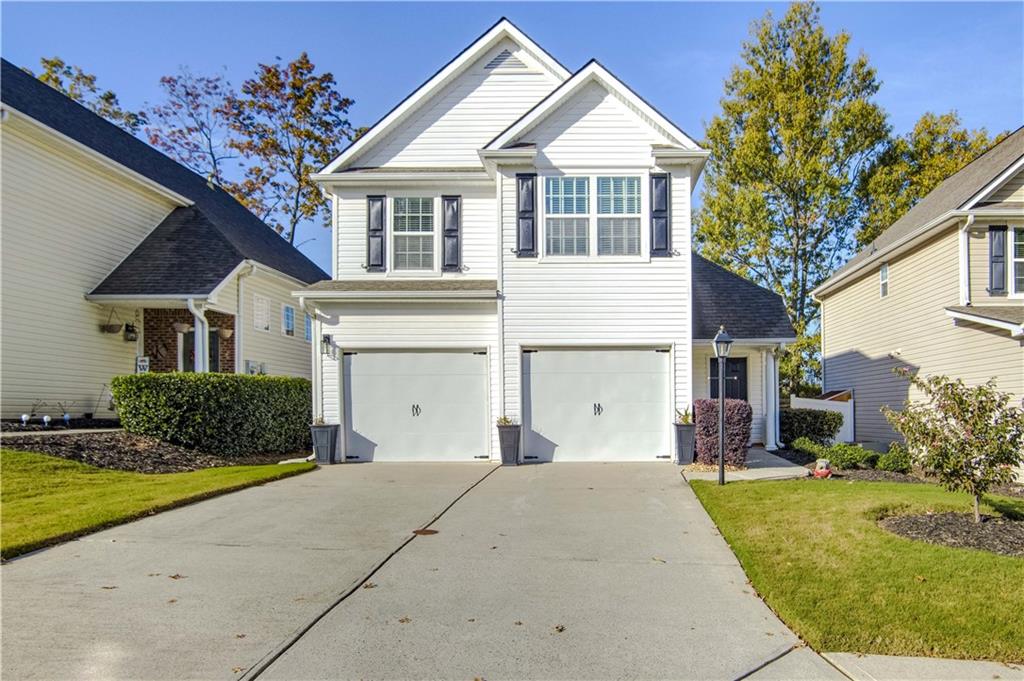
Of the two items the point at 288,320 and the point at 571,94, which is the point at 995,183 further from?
the point at 288,320

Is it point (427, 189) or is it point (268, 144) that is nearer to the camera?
point (427, 189)

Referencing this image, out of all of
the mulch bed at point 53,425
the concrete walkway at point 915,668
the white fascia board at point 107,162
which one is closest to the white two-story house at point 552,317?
the mulch bed at point 53,425

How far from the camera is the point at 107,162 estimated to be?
1566 cm

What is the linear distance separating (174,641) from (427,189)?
37.7 feet

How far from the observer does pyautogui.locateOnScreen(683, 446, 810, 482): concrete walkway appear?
10820 mm

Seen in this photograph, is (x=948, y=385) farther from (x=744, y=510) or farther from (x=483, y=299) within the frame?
(x=483, y=299)

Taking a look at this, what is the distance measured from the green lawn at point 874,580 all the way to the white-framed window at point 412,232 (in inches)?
333

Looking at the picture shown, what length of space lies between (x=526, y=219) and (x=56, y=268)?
33.5ft

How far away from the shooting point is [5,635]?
4188 mm

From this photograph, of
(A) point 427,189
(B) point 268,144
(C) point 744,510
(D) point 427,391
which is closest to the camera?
(C) point 744,510

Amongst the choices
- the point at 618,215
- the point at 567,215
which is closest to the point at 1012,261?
the point at 618,215

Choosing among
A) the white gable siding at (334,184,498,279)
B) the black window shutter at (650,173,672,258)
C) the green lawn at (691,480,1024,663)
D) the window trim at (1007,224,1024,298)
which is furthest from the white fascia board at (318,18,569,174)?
the green lawn at (691,480,1024,663)

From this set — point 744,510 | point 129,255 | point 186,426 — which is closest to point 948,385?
point 744,510

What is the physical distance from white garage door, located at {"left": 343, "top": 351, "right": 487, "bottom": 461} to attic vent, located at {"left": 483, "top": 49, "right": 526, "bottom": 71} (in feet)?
22.0
